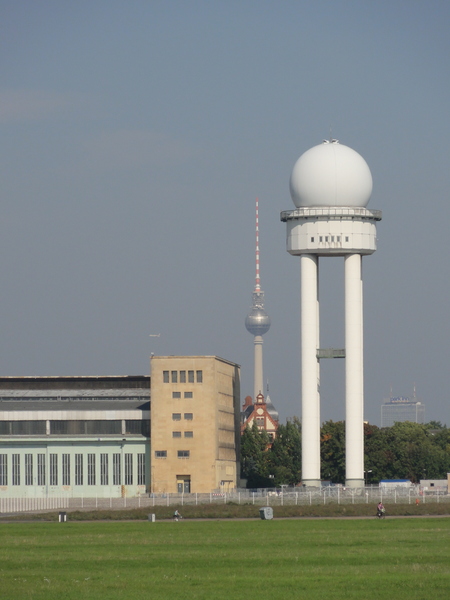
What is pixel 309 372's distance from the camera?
12656cm

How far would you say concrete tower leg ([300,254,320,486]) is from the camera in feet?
415

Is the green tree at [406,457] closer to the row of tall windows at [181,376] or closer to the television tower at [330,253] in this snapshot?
the television tower at [330,253]

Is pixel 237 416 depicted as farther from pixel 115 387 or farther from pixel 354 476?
pixel 354 476

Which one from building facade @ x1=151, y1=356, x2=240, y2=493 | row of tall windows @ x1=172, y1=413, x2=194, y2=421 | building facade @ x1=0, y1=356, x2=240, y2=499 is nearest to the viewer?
building facade @ x1=151, y1=356, x2=240, y2=493

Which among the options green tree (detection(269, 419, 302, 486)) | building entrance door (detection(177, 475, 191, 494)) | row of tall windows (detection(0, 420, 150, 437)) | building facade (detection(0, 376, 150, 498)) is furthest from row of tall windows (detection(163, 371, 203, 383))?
green tree (detection(269, 419, 302, 486))

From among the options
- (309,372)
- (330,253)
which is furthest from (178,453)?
(330,253)

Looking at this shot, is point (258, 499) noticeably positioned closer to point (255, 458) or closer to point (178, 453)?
point (178, 453)

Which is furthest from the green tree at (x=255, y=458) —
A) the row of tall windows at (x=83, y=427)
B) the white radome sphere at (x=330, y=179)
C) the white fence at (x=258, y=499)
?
the white radome sphere at (x=330, y=179)

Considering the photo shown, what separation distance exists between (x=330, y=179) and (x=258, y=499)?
35.2m

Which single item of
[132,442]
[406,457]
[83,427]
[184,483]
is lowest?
[184,483]

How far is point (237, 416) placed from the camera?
149 metres

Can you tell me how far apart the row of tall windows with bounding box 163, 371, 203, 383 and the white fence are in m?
13.0

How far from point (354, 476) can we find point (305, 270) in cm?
2075

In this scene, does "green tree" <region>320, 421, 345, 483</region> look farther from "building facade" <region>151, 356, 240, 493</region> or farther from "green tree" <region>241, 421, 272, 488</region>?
"building facade" <region>151, 356, 240, 493</region>
